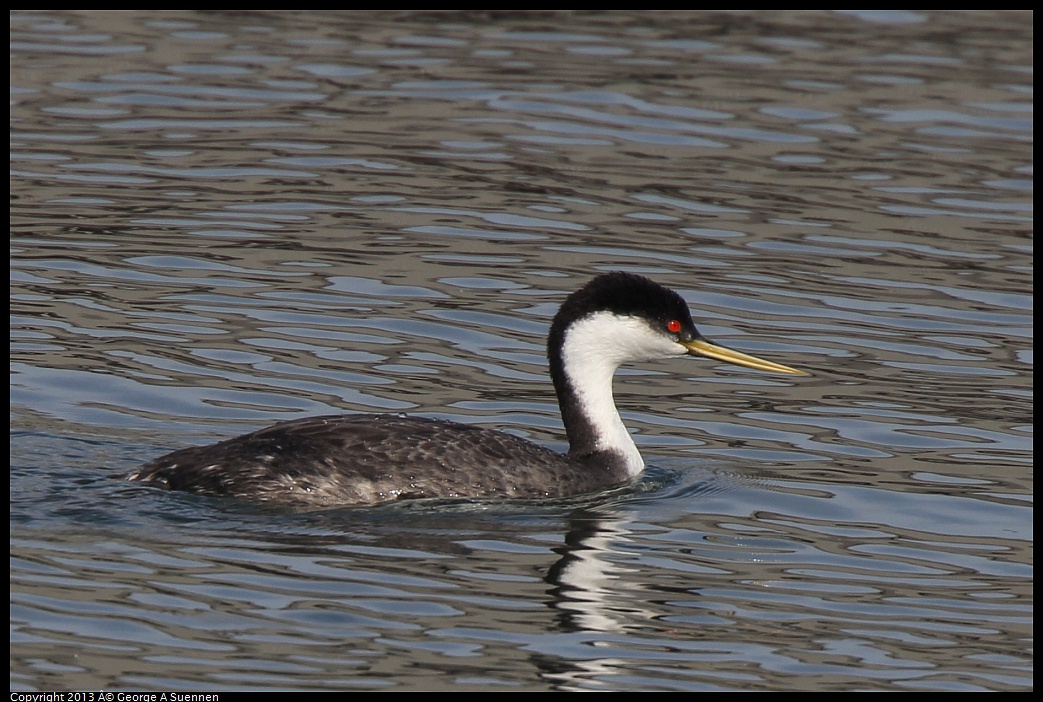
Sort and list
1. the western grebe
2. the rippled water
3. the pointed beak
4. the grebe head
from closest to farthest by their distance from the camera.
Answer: the rippled water → the western grebe → the grebe head → the pointed beak

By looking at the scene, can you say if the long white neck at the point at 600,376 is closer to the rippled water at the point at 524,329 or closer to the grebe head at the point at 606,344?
the grebe head at the point at 606,344

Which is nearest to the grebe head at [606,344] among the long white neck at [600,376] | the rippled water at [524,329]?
the long white neck at [600,376]

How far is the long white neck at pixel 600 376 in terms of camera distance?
36.1 feet

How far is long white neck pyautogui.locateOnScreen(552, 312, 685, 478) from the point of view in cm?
1102

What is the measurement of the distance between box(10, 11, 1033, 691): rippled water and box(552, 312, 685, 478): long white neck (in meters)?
0.30

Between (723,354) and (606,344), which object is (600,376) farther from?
(723,354)

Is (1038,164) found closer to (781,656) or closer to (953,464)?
(953,464)

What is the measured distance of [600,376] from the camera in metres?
11.2

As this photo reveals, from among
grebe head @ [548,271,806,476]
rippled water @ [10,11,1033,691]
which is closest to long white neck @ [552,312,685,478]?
grebe head @ [548,271,806,476]

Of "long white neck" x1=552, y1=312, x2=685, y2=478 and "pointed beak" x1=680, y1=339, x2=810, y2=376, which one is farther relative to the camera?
"pointed beak" x1=680, y1=339, x2=810, y2=376

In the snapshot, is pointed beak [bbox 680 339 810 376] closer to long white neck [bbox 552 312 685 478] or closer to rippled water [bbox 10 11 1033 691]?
long white neck [bbox 552 312 685 478]

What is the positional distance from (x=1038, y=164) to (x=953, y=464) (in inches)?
320

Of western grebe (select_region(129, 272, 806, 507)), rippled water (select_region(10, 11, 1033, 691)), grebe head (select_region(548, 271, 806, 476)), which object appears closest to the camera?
rippled water (select_region(10, 11, 1033, 691))

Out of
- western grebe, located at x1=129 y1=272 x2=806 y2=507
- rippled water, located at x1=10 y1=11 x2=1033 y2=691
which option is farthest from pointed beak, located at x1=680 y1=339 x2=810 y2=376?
rippled water, located at x1=10 y1=11 x2=1033 y2=691
